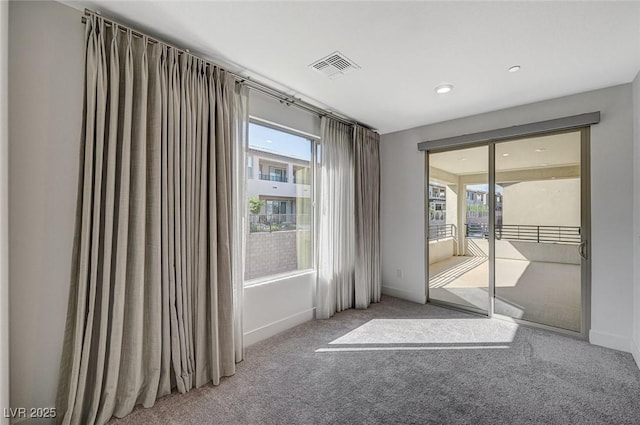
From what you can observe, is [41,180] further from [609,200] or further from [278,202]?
[609,200]

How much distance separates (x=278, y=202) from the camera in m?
3.09

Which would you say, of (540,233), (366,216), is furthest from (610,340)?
(366,216)

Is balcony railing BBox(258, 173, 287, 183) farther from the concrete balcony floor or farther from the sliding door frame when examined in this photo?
the concrete balcony floor

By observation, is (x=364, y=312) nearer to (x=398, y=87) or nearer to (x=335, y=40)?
(x=398, y=87)

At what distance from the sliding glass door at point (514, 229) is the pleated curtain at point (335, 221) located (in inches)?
48.4

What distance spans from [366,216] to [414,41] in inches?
91.8

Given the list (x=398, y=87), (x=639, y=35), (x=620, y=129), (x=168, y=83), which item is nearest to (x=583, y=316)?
(x=620, y=129)

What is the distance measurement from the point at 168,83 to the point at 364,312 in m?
3.26

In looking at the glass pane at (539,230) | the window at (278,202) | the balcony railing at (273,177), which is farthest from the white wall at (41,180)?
the glass pane at (539,230)

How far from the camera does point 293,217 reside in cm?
328

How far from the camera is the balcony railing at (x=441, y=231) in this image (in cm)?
393

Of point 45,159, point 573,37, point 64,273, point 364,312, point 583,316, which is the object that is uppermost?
point 573,37

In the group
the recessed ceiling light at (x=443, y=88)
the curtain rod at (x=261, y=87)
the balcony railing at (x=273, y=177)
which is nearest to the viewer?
the curtain rod at (x=261, y=87)

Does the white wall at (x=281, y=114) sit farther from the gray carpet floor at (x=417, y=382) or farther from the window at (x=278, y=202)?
the gray carpet floor at (x=417, y=382)
